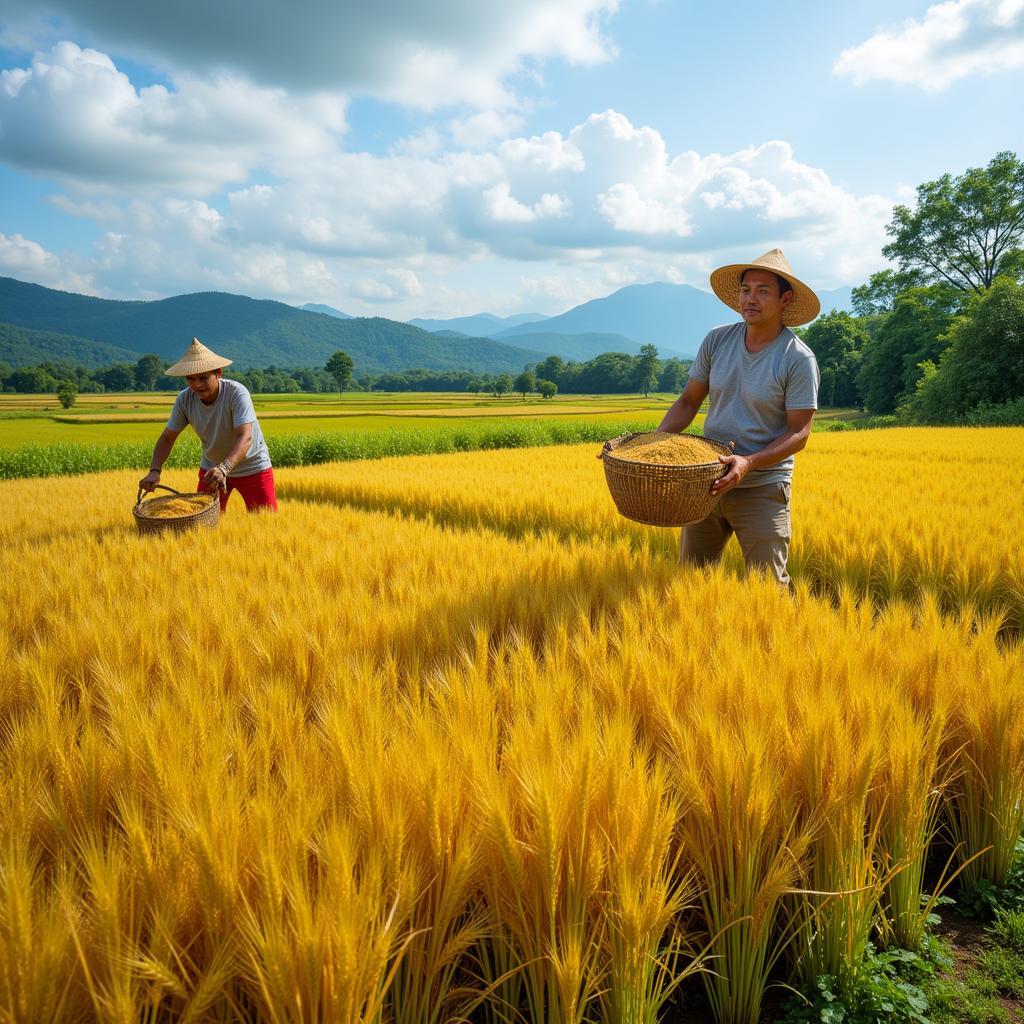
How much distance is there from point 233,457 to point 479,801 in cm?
481

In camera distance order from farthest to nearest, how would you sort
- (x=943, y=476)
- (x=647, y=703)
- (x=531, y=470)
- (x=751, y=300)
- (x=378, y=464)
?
(x=378, y=464)
(x=531, y=470)
(x=943, y=476)
(x=751, y=300)
(x=647, y=703)

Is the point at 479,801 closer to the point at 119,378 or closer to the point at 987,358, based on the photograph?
the point at 987,358

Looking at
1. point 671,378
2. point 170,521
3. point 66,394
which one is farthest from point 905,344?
point 671,378

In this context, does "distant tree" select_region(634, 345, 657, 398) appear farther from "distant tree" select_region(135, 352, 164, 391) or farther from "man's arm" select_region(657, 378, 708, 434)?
"man's arm" select_region(657, 378, 708, 434)

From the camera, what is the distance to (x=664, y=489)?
3227mm

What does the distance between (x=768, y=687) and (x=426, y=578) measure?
2.23 m

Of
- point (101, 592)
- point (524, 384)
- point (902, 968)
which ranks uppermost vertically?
point (524, 384)

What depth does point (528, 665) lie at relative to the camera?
7.14 ft

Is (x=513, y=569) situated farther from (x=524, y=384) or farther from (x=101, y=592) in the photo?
(x=524, y=384)

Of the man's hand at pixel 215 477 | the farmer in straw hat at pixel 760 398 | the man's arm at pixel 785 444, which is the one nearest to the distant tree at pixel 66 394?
the man's hand at pixel 215 477

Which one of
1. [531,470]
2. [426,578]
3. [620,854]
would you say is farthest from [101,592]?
[531,470]

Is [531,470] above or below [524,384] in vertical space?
below

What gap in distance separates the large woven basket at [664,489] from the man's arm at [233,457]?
11.2ft

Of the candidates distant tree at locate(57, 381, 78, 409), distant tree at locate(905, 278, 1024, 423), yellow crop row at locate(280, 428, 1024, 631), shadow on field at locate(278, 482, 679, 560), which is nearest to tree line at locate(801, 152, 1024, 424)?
distant tree at locate(905, 278, 1024, 423)
